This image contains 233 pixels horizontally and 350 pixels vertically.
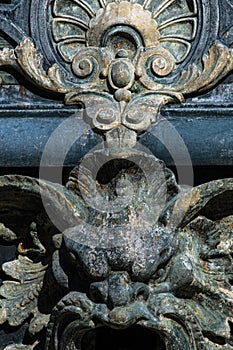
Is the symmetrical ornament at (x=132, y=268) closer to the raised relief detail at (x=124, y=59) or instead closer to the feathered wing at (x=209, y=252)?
the feathered wing at (x=209, y=252)

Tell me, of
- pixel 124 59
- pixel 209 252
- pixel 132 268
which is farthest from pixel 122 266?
pixel 124 59

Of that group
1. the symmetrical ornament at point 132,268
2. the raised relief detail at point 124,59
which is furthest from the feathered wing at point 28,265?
the raised relief detail at point 124,59

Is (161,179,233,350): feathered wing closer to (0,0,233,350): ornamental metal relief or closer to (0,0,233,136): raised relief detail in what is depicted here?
(0,0,233,350): ornamental metal relief

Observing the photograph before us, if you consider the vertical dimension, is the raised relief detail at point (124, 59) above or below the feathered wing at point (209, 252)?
above

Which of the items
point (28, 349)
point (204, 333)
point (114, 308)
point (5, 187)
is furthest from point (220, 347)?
point (5, 187)

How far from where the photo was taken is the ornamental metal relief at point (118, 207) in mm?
1336

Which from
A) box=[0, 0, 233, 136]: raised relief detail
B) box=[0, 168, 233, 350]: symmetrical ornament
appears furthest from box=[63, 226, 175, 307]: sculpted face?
box=[0, 0, 233, 136]: raised relief detail

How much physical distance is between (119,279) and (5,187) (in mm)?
226

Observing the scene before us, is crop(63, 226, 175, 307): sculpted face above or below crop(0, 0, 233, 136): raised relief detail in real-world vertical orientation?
below

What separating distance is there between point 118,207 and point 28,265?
0.21 meters

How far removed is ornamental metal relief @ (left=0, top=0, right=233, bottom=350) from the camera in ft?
4.38

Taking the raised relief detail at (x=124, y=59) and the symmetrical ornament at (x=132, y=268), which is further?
the raised relief detail at (x=124, y=59)

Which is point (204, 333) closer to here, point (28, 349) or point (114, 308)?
point (114, 308)

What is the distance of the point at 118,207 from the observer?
136 centimetres
